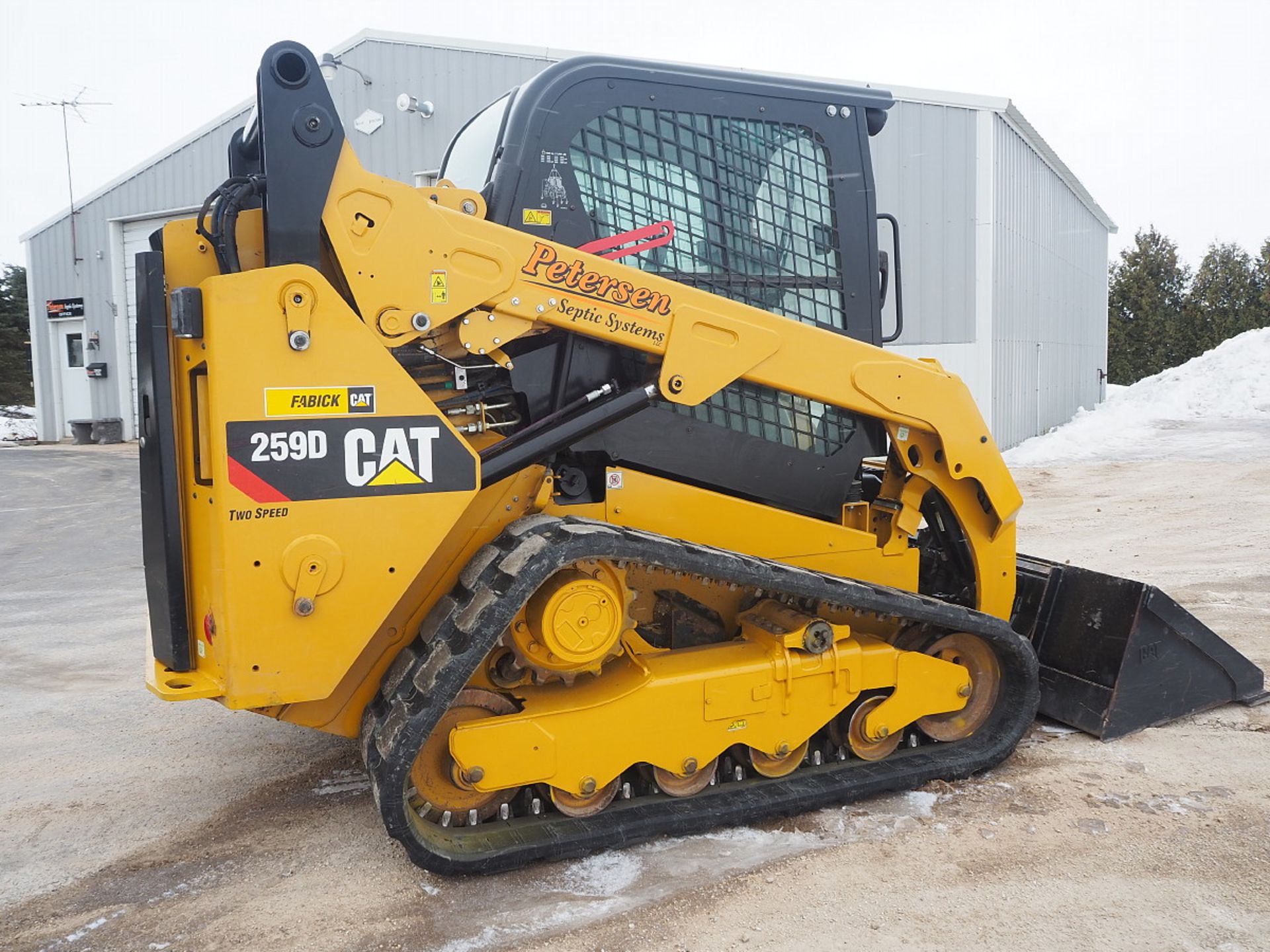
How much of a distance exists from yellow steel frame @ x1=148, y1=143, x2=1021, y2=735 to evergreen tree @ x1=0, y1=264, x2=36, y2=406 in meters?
29.4

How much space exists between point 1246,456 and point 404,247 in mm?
13560

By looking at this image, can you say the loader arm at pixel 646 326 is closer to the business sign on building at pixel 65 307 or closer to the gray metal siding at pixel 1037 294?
Answer: the gray metal siding at pixel 1037 294

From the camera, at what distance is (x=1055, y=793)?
151 inches

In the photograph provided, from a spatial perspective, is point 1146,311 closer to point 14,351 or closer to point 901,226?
point 901,226

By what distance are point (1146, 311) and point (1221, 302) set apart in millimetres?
2290

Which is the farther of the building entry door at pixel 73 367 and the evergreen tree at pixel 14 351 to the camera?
the evergreen tree at pixel 14 351

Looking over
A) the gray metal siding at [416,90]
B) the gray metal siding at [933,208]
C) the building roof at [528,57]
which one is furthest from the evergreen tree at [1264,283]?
the gray metal siding at [416,90]

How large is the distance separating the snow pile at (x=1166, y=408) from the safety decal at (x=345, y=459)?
41.8 ft

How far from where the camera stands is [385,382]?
10.5ft

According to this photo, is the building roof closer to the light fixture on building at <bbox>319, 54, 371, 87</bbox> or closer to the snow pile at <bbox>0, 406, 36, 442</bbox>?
the light fixture on building at <bbox>319, 54, 371, 87</bbox>

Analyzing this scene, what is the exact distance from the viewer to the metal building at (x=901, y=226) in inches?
526

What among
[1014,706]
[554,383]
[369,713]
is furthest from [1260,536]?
[369,713]

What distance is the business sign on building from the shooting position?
811 inches

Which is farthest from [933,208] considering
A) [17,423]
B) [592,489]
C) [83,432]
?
[17,423]
